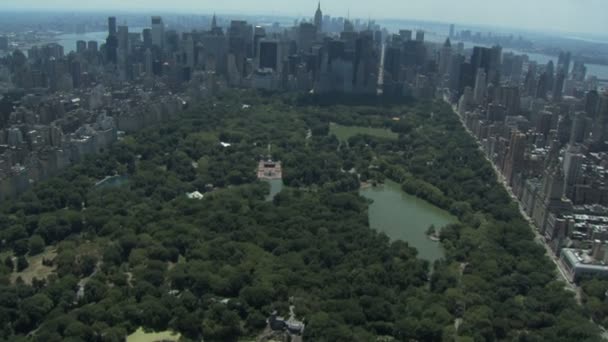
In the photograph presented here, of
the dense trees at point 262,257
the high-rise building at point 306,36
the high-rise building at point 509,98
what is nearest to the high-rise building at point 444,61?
the high-rise building at point 306,36

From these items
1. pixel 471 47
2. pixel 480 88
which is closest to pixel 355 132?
pixel 480 88

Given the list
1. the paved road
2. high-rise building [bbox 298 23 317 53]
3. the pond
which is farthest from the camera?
Result: high-rise building [bbox 298 23 317 53]

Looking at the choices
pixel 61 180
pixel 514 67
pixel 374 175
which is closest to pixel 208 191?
pixel 61 180

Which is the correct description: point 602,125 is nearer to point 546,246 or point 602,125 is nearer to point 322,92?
point 546,246

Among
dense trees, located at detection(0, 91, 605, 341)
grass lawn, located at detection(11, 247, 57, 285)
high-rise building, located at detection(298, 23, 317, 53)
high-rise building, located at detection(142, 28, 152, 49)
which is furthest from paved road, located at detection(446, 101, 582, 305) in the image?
high-rise building, located at detection(142, 28, 152, 49)

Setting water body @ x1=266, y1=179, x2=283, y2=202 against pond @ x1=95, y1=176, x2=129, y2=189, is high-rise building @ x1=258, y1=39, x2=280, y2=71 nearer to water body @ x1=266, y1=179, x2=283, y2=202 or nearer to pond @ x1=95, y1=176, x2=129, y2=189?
water body @ x1=266, y1=179, x2=283, y2=202

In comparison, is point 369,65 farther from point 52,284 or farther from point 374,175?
point 52,284
